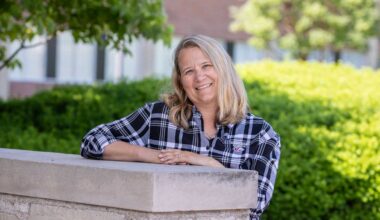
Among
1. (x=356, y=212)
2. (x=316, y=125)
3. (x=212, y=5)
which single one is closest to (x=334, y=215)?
(x=356, y=212)

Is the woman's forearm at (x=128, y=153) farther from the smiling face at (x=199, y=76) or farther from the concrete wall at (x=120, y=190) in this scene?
the smiling face at (x=199, y=76)

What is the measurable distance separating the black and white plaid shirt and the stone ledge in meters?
0.28

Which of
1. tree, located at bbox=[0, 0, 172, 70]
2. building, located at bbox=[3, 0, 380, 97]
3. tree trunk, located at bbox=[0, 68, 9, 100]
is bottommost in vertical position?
tree trunk, located at bbox=[0, 68, 9, 100]

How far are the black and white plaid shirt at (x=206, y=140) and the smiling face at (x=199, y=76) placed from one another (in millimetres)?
99

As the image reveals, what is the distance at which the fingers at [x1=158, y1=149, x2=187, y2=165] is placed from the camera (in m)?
4.18

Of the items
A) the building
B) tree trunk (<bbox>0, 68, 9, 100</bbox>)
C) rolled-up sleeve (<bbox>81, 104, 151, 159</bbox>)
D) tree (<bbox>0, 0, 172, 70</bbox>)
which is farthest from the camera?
the building

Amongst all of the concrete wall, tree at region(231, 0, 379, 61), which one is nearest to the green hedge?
the concrete wall

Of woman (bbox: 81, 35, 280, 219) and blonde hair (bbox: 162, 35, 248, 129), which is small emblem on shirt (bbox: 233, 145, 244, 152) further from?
blonde hair (bbox: 162, 35, 248, 129)

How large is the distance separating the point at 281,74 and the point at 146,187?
8.74 meters

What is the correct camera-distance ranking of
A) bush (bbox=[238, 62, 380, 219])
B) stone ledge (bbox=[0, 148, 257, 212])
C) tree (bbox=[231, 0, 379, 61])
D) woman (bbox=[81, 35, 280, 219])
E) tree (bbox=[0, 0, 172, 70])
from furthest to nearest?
tree (bbox=[231, 0, 379, 61]) < tree (bbox=[0, 0, 172, 70]) < bush (bbox=[238, 62, 380, 219]) < woman (bbox=[81, 35, 280, 219]) < stone ledge (bbox=[0, 148, 257, 212])

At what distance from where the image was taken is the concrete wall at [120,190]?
3604 mm

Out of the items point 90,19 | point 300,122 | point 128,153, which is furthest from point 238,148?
point 90,19

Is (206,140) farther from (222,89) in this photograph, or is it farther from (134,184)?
(134,184)

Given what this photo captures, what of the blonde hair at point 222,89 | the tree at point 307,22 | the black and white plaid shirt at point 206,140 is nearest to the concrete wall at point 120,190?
the black and white plaid shirt at point 206,140
